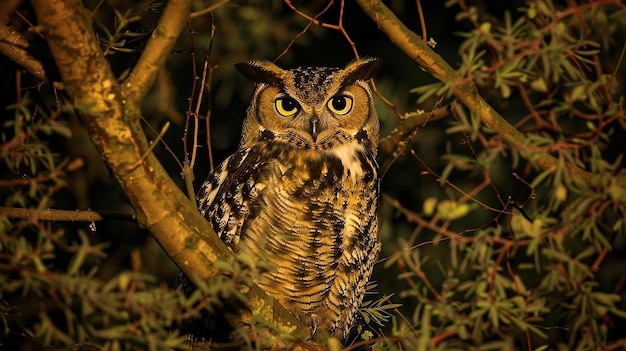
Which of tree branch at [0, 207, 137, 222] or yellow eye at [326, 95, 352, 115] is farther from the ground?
yellow eye at [326, 95, 352, 115]

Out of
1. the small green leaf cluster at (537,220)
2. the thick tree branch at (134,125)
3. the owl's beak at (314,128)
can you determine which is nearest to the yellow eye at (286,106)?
the owl's beak at (314,128)

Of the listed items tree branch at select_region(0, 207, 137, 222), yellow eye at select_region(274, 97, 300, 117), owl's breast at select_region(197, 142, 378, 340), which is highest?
yellow eye at select_region(274, 97, 300, 117)

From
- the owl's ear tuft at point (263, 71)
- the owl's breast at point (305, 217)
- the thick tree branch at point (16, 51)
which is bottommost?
the owl's breast at point (305, 217)

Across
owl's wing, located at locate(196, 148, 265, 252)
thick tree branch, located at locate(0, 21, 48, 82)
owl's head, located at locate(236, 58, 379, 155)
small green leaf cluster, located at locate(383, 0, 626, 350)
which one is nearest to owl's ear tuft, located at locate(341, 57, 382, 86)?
owl's head, located at locate(236, 58, 379, 155)

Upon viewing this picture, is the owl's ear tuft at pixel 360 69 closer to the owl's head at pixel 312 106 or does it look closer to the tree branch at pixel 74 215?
the owl's head at pixel 312 106

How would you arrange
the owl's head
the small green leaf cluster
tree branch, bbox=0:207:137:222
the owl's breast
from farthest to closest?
the owl's head → the owl's breast → tree branch, bbox=0:207:137:222 → the small green leaf cluster

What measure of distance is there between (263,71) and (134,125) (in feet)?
3.60

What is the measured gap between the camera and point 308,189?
238 cm

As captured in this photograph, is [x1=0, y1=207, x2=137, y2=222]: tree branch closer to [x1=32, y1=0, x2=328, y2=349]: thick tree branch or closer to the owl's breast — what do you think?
[x1=32, y1=0, x2=328, y2=349]: thick tree branch

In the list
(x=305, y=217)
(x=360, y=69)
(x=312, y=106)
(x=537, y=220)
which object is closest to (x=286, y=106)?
(x=312, y=106)

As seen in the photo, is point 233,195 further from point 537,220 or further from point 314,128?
point 537,220

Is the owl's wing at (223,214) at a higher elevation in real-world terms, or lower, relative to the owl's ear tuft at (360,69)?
lower

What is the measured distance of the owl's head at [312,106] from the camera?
247cm

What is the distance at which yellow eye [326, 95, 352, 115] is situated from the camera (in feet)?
8.29
